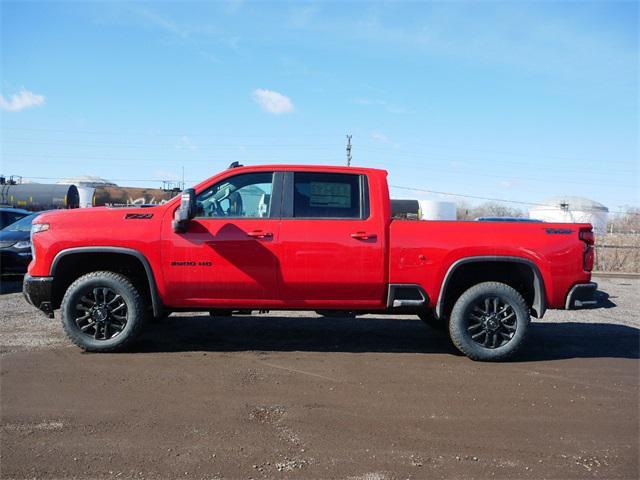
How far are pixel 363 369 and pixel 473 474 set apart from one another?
81.7 inches

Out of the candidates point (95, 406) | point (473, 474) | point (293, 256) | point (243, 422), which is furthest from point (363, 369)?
point (95, 406)

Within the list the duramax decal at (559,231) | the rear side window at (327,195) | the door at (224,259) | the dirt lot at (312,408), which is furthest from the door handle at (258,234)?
the duramax decal at (559,231)

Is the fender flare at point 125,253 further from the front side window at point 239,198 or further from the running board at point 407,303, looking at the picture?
the running board at point 407,303

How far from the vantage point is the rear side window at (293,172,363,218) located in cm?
543

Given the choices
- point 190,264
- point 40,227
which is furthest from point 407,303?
point 40,227

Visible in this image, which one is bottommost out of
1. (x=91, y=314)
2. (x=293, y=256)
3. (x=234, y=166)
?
(x=91, y=314)

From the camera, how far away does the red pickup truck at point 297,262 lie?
5281mm

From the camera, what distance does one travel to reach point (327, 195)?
5.52 metres

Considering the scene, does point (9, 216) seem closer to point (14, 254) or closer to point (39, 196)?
point (14, 254)

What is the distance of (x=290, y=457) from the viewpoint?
10.5ft

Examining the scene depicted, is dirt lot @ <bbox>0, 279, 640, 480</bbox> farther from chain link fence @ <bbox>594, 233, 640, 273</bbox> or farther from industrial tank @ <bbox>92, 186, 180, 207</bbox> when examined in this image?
industrial tank @ <bbox>92, 186, 180, 207</bbox>

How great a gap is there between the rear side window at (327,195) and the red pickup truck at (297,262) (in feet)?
0.05

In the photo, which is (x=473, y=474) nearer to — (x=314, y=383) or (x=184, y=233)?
(x=314, y=383)

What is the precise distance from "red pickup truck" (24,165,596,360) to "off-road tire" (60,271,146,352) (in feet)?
0.04
